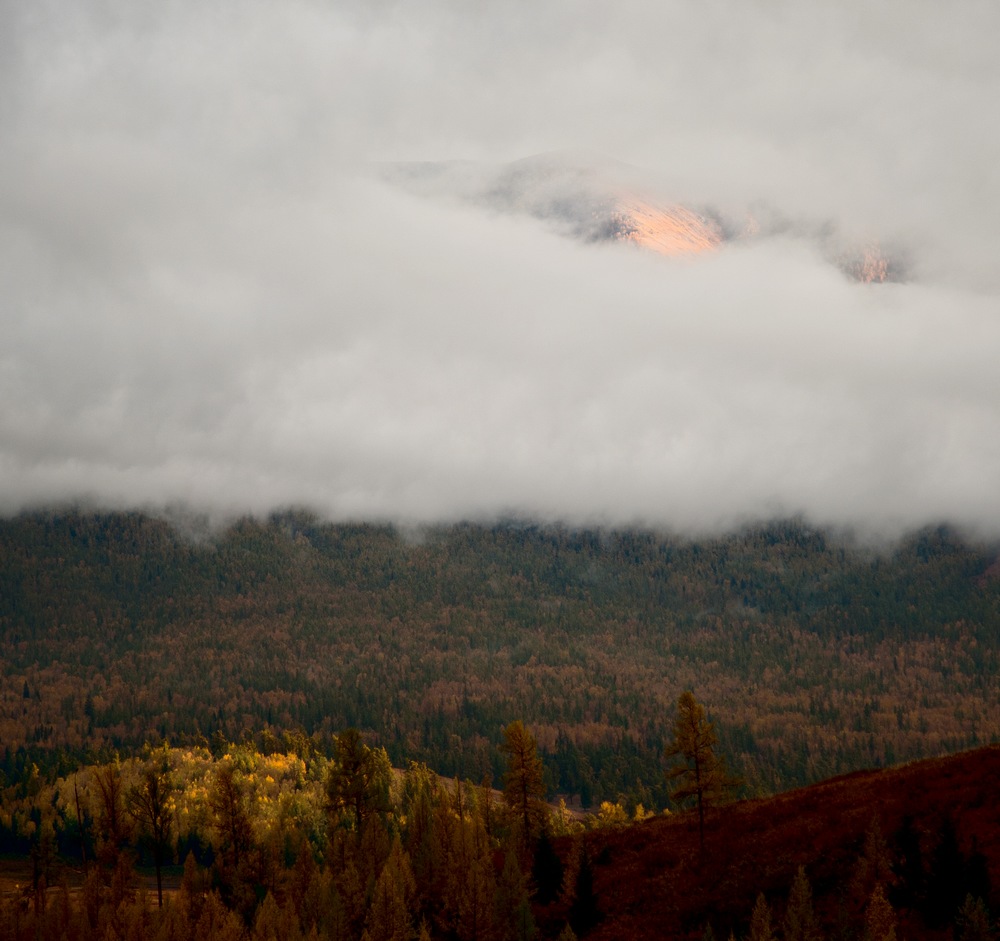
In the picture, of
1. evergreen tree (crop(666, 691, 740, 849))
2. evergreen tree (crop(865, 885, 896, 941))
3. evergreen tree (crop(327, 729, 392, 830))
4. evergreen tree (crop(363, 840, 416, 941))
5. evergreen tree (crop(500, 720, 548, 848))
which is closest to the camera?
evergreen tree (crop(865, 885, 896, 941))

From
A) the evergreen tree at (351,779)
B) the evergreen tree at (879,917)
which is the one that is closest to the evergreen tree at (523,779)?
the evergreen tree at (351,779)

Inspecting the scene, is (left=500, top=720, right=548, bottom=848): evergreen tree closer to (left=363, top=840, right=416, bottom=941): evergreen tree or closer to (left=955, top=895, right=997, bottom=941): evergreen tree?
(left=363, top=840, right=416, bottom=941): evergreen tree

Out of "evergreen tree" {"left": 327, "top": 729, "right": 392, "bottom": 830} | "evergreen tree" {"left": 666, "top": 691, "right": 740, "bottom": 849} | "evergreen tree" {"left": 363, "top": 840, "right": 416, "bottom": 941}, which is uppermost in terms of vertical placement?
"evergreen tree" {"left": 666, "top": 691, "right": 740, "bottom": 849}

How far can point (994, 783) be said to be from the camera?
74.0m

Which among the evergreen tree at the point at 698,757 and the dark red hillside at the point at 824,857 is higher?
Result: the evergreen tree at the point at 698,757

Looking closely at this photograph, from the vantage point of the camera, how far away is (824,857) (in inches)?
2938

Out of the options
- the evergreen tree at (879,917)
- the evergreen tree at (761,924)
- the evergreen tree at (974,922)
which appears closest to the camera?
the evergreen tree at (974,922)

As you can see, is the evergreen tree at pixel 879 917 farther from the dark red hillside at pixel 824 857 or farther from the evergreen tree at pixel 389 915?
the evergreen tree at pixel 389 915

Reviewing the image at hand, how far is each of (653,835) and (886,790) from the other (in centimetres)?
2524

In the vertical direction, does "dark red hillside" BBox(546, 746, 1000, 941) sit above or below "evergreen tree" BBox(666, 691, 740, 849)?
below

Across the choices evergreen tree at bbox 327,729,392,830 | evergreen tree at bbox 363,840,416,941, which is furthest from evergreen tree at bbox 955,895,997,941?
Result: evergreen tree at bbox 327,729,392,830

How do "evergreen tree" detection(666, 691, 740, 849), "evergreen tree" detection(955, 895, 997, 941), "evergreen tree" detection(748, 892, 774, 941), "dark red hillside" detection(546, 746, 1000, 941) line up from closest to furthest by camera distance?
"evergreen tree" detection(955, 895, 997, 941) < "evergreen tree" detection(748, 892, 774, 941) < "dark red hillside" detection(546, 746, 1000, 941) < "evergreen tree" detection(666, 691, 740, 849)

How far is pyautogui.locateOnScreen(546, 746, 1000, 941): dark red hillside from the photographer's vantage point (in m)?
63.6

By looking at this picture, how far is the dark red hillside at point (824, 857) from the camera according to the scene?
63.6m
